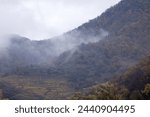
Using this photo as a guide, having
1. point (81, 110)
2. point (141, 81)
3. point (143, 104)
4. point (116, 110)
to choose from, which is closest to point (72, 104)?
point (81, 110)

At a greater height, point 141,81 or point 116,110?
point 141,81

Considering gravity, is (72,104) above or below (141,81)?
below

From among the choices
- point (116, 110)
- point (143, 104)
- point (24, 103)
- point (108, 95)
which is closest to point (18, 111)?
point (24, 103)

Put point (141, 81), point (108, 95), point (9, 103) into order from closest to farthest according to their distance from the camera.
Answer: point (9, 103) < point (108, 95) < point (141, 81)

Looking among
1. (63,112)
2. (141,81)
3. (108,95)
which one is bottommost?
(63,112)

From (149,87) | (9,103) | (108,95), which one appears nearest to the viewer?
(9,103)

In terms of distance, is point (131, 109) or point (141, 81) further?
point (141, 81)

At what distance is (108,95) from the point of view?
5172 cm

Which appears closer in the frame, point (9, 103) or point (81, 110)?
point (81, 110)

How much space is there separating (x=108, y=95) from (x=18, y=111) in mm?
36275

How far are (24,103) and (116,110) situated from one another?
3.58 metres

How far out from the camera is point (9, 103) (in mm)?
16969

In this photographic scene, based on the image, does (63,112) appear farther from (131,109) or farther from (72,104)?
(131,109)

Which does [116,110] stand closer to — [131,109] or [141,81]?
[131,109]
